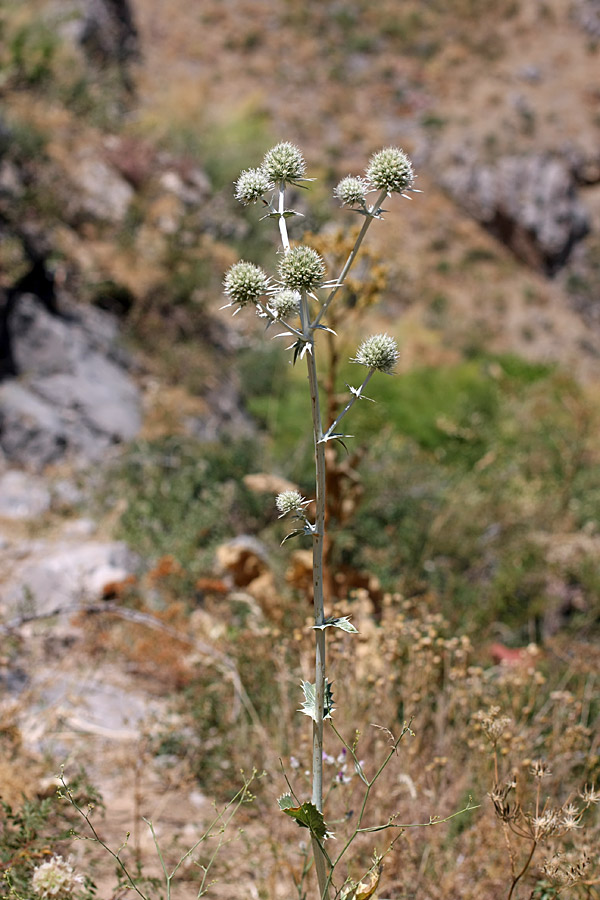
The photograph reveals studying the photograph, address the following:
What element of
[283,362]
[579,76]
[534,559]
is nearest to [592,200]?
[579,76]

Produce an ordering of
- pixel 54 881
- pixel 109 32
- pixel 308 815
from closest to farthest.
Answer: pixel 308 815 → pixel 54 881 → pixel 109 32

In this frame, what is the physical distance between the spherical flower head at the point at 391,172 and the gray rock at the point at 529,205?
14521 millimetres

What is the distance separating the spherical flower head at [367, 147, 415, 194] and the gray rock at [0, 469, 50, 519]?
13.1 feet

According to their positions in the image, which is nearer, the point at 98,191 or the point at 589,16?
the point at 98,191

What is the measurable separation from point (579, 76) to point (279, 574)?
59.3ft

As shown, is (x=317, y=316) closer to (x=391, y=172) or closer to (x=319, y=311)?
(x=319, y=311)

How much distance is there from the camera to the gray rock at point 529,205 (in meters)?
14.7

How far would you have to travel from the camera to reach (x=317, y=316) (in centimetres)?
138

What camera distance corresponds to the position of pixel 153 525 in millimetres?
4648

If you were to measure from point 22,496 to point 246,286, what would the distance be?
412 centimetres

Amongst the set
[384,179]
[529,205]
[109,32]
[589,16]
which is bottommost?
[384,179]

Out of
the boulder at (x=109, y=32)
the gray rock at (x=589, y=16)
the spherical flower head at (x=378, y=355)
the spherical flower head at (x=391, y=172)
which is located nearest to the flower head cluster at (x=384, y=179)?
the spherical flower head at (x=391, y=172)

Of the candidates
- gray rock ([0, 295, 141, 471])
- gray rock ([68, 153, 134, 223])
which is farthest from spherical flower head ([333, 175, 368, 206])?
gray rock ([68, 153, 134, 223])

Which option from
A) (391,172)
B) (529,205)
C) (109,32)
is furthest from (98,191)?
(529,205)
